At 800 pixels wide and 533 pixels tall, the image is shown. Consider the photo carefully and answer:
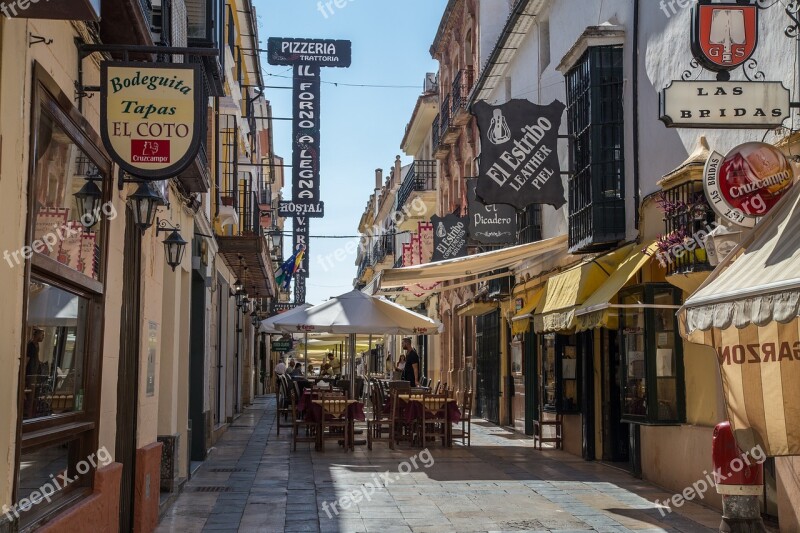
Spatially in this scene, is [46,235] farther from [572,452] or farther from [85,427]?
[572,452]

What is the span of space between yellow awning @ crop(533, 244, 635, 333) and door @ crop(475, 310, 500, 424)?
25.3ft

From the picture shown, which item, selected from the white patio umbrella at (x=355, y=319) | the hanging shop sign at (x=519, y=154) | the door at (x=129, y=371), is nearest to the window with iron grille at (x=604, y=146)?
the hanging shop sign at (x=519, y=154)

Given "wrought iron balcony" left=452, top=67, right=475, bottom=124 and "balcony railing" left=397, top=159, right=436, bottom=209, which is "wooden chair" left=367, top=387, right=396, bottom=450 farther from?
"balcony railing" left=397, top=159, right=436, bottom=209

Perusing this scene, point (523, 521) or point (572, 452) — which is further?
point (572, 452)

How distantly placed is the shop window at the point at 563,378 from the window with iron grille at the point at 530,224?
3144 mm

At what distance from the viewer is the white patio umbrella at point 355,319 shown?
1688 centimetres

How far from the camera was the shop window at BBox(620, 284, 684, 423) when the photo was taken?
11.3m

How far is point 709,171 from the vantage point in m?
8.38

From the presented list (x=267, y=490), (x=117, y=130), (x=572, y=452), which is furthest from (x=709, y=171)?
(x=572, y=452)

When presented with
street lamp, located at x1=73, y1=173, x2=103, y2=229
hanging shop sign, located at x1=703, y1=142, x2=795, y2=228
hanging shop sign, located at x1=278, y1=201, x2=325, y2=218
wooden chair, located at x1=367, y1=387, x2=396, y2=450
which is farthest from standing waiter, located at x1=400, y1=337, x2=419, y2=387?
street lamp, located at x1=73, y1=173, x2=103, y2=229

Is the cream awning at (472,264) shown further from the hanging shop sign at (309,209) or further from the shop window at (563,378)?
the hanging shop sign at (309,209)

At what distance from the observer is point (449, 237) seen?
23.5m

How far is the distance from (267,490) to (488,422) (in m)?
12.2

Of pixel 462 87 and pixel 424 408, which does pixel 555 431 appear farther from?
pixel 462 87
